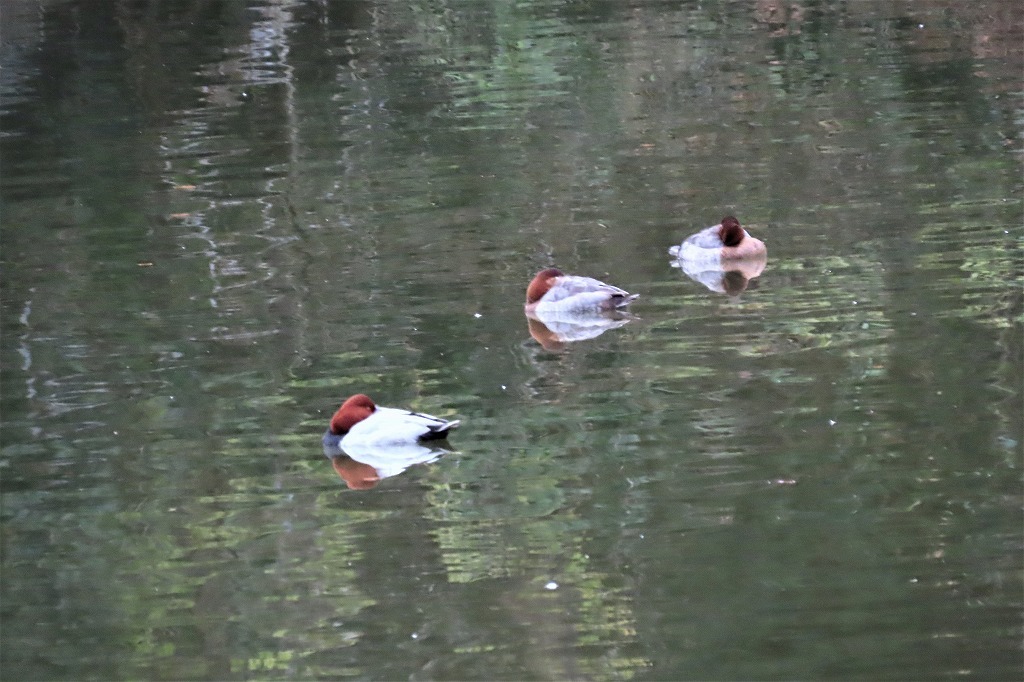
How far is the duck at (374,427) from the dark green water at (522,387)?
174mm

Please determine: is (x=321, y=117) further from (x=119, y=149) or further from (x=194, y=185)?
(x=194, y=185)

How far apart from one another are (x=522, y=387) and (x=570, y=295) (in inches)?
64.7

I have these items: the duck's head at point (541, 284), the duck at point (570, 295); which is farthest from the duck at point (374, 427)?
the duck's head at point (541, 284)

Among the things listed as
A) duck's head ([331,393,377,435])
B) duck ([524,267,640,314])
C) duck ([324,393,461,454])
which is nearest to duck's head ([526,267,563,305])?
duck ([524,267,640,314])

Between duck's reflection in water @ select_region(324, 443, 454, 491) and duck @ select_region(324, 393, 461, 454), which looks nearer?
duck's reflection in water @ select_region(324, 443, 454, 491)

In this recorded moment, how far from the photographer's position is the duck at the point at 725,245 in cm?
1289

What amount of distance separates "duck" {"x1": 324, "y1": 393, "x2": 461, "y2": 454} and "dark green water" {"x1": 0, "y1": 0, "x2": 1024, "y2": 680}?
174 mm

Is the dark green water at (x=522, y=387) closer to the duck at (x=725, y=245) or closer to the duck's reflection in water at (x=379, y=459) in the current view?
the duck's reflection in water at (x=379, y=459)

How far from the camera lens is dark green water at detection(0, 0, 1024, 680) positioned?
286 inches

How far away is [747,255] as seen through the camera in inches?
511

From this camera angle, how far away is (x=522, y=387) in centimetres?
1041

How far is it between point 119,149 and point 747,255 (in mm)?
9243

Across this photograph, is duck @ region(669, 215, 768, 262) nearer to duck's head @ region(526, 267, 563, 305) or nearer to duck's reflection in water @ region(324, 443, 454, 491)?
duck's head @ region(526, 267, 563, 305)

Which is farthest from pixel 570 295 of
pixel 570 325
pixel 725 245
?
pixel 725 245
